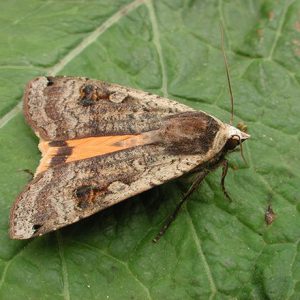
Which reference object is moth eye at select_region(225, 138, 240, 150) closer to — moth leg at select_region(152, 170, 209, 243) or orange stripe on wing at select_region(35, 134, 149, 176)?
moth leg at select_region(152, 170, 209, 243)

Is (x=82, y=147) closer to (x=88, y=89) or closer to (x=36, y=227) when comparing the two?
(x=88, y=89)

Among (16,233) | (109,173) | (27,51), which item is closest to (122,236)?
(109,173)

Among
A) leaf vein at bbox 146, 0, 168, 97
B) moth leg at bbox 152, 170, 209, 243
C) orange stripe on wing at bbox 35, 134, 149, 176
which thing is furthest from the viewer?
leaf vein at bbox 146, 0, 168, 97

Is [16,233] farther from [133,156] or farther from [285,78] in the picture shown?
[285,78]

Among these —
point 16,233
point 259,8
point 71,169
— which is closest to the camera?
point 16,233

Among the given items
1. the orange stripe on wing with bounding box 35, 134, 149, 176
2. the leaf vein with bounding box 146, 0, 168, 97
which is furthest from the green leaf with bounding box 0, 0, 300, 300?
the orange stripe on wing with bounding box 35, 134, 149, 176

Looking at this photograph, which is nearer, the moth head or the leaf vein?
the moth head

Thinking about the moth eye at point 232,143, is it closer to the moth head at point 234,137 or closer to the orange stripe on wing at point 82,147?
the moth head at point 234,137
